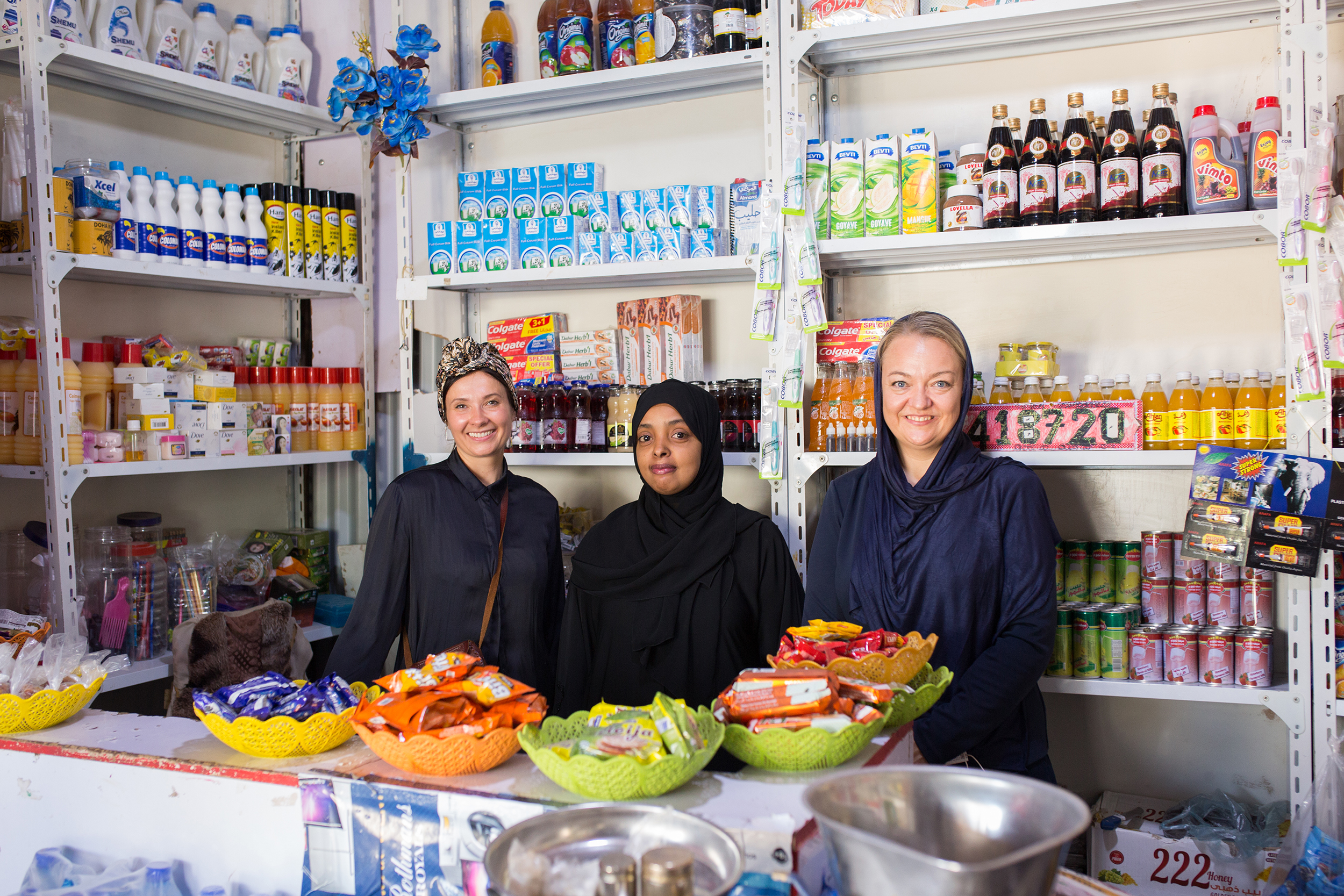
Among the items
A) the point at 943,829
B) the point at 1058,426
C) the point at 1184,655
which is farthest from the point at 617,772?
the point at 1184,655

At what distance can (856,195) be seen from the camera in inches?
100

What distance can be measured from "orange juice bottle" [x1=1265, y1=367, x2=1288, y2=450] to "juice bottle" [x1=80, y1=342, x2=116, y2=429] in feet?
9.67

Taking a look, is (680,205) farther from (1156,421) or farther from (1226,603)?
(1226,603)

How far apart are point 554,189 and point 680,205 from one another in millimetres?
416

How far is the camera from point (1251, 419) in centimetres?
224

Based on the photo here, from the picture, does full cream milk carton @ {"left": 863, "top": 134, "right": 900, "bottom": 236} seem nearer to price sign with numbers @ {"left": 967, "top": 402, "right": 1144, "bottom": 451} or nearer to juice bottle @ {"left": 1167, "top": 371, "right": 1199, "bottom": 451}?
price sign with numbers @ {"left": 967, "top": 402, "right": 1144, "bottom": 451}

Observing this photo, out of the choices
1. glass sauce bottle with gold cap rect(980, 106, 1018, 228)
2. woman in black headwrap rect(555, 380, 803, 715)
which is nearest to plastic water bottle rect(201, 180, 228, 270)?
woman in black headwrap rect(555, 380, 803, 715)

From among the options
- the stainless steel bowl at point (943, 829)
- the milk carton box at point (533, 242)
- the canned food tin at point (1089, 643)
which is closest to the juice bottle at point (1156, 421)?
the canned food tin at point (1089, 643)

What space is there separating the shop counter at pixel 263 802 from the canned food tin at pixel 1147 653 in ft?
3.86

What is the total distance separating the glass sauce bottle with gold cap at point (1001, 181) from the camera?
2426mm

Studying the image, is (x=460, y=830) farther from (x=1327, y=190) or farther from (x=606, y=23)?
(x=606, y=23)

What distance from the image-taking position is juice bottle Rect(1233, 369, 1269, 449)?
224 cm

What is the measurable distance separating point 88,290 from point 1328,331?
339 cm

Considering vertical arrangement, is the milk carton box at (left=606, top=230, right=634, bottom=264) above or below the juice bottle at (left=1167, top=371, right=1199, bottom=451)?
above
